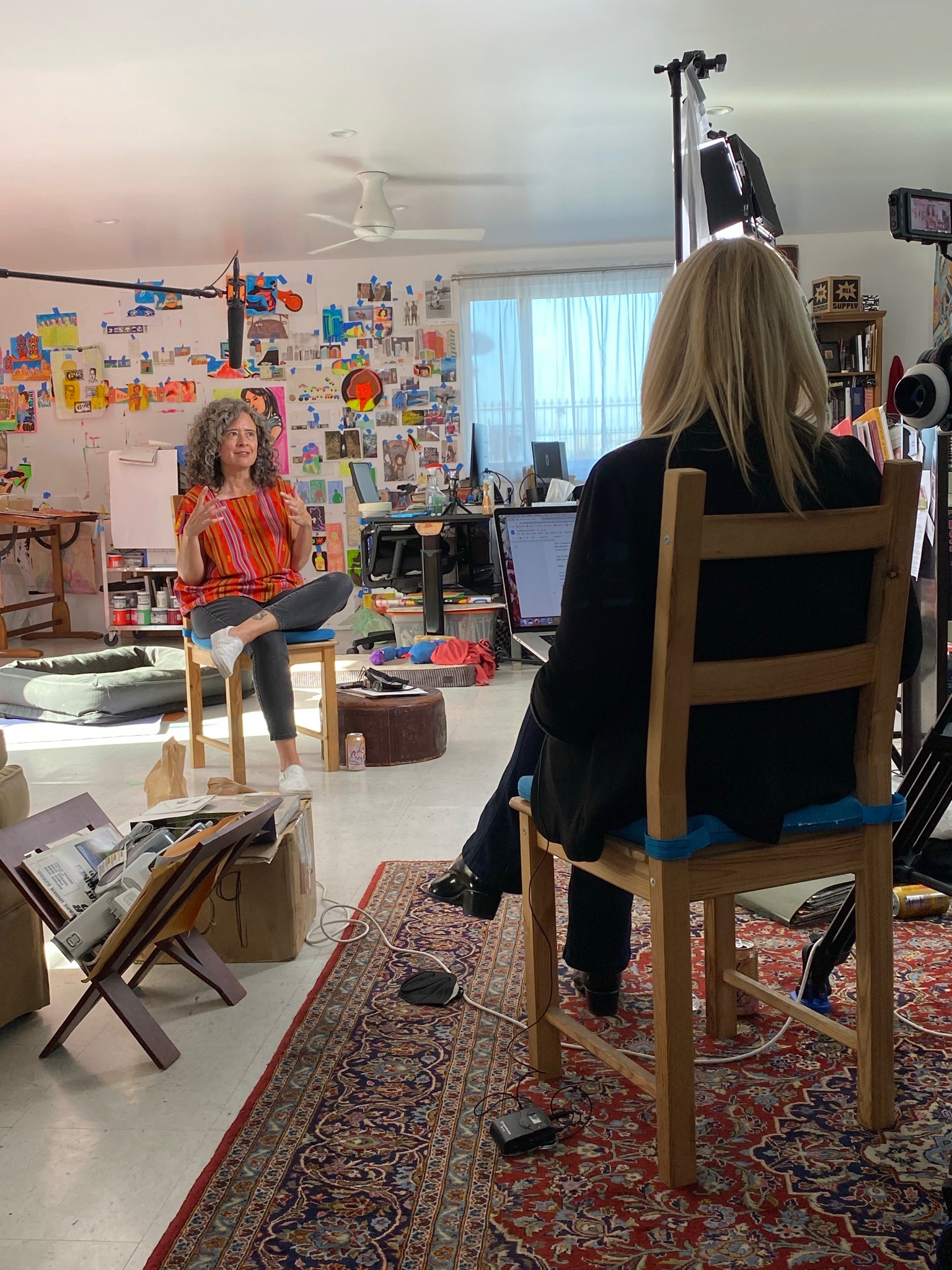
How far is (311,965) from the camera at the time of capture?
7.13 ft

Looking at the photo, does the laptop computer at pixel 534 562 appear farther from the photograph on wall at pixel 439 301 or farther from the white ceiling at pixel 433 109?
the photograph on wall at pixel 439 301

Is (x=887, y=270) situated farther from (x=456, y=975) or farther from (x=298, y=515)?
(x=456, y=975)

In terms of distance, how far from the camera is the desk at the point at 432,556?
587cm

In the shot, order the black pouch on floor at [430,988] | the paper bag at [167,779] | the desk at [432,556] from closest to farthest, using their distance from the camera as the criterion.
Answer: the black pouch on floor at [430,988] → the paper bag at [167,779] → the desk at [432,556]

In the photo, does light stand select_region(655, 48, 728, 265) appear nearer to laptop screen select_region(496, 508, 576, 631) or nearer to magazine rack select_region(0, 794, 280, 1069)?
laptop screen select_region(496, 508, 576, 631)

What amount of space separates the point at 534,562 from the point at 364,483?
455 cm

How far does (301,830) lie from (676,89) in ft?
9.03

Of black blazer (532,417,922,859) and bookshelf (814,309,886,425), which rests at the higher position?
bookshelf (814,309,886,425)

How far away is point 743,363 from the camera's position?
1359mm

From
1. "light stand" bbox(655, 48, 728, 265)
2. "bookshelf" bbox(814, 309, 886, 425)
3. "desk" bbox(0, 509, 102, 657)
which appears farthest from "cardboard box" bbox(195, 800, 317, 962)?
"bookshelf" bbox(814, 309, 886, 425)

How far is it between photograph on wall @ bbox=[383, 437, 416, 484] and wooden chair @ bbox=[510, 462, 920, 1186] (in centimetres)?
617

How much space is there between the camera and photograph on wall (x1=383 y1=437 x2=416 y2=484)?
7488 millimetres

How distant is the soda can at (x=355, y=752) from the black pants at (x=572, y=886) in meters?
1.79

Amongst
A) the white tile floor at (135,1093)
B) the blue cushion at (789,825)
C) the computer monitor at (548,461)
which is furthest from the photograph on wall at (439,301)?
the blue cushion at (789,825)
